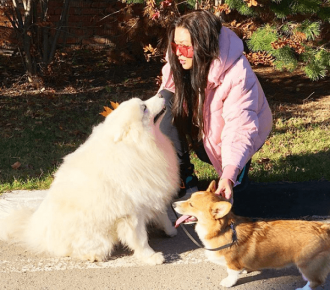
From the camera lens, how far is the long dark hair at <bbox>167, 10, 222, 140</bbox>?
11.1 ft

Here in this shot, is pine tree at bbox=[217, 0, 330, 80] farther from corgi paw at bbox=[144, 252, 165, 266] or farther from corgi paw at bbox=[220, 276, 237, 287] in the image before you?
Answer: corgi paw at bbox=[220, 276, 237, 287]

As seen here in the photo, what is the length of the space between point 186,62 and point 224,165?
94cm

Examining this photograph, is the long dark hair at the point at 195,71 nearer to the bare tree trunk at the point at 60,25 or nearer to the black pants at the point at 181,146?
the black pants at the point at 181,146

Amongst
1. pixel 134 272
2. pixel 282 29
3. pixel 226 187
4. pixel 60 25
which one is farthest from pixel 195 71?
pixel 60 25

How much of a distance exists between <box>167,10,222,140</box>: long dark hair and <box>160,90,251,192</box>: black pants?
0.06 metres

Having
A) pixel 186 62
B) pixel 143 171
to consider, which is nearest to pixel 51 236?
pixel 143 171

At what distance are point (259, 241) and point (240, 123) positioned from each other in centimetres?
88

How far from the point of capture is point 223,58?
3.40 m

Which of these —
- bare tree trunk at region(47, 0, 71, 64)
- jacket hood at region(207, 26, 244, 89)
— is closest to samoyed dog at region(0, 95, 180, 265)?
jacket hood at region(207, 26, 244, 89)

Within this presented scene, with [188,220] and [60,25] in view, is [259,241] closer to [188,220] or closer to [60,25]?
[188,220]

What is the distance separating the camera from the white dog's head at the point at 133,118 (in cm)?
322

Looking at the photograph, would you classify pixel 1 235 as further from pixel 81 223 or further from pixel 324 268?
pixel 324 268

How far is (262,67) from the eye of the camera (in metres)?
10.0

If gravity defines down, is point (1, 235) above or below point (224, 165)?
below
